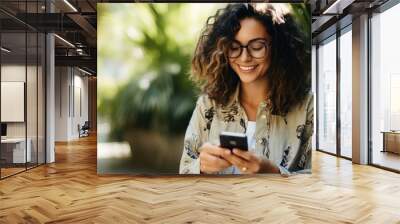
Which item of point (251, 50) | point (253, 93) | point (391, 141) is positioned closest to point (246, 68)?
point (251, 50)

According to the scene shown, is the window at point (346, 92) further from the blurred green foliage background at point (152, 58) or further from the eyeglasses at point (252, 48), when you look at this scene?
the blurred green foliage background at point (152, 58)

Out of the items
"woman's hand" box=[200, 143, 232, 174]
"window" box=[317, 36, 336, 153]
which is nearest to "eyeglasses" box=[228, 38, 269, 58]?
"woman's hand" box=[200, 143, 232, 174]

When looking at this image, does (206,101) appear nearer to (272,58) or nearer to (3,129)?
(272,58)

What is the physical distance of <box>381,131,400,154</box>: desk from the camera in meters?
7.37

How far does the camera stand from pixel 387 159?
776 cm

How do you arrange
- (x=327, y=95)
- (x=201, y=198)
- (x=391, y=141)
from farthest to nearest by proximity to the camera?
(x=327, y=95) → (x=391, y=141) → (x=201, y=198)

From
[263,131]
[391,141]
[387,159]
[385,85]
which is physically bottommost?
[387,159]

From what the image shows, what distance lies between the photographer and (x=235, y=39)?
618 cm

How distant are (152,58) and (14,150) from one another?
3.32 m

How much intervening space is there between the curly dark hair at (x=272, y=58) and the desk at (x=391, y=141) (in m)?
2.36

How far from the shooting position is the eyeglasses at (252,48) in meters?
6.18

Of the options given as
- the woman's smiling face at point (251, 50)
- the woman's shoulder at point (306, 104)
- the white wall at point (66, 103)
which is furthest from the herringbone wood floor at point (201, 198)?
the white wall at point (66, 103)

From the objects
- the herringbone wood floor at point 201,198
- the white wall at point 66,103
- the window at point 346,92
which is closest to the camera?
the herringbone wood floor at point 201,198

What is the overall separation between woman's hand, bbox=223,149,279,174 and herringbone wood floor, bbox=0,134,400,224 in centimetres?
20
